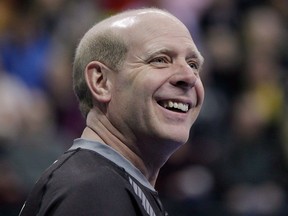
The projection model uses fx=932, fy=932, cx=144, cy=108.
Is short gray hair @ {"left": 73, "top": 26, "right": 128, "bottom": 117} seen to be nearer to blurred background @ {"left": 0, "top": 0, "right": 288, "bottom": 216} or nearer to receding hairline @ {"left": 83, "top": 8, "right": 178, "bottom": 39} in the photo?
receding hairline @ {"left": 83, "top": 8, "right": 178, "bottom": 39}

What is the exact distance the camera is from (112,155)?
3258 millimetres

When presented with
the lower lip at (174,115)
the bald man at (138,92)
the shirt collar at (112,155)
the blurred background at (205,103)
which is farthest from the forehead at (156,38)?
the blurred background at (205,103)

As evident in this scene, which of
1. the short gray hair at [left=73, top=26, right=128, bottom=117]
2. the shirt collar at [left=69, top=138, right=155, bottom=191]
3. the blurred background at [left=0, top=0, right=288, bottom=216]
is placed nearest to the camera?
the shirt collar at [left=69, top=138, right=155, bottom=191]

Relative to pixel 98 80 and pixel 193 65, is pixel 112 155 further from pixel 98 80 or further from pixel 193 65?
pixel 193 65

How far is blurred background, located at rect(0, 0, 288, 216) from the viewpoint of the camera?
6.59 metres

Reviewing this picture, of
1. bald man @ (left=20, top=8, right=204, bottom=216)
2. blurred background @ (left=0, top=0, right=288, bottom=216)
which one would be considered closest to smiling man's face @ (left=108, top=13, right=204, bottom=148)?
bald man @ (left=20, top=8, right=204, bottom=216)

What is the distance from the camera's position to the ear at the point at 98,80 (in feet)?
11.0

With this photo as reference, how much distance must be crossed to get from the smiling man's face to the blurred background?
2.84 m

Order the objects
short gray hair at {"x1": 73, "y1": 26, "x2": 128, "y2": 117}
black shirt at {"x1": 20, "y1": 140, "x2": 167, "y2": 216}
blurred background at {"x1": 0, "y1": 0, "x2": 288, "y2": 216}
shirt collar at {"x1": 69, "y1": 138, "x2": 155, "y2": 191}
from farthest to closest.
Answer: blurred background at {"x1": 0, "y1": 0, "x2": 288, "y2": 216} → short gray hair at {"x1": 73, "y1": 26, "x2": 128, "y2": 117} → shirt collar at {"x1": 69, "y1": 138, "x2": 155, "y2": 191} → black shirt at {"x1": 20, "y1": 140, "x2": 167, "y2": 216}

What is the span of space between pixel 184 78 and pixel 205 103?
4.31 metres

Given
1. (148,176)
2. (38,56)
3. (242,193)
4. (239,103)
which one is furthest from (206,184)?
(148,176)

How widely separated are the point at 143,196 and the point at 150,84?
0.39 metres

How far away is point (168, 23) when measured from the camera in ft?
11.2

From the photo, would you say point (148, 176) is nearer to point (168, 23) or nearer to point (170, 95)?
point (170, 95)
